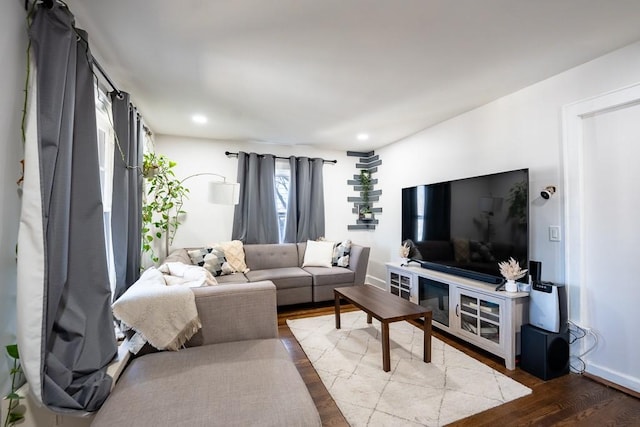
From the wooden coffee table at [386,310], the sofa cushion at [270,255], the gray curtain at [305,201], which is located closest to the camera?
the wooden coffee table at [386,310]

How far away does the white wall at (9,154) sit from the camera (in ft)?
3.50

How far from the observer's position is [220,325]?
173 cm

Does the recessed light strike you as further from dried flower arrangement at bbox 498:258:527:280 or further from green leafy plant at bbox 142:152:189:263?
dried flower arrangement at bbox 498:258:527:280

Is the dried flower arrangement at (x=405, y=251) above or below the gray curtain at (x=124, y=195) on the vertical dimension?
below

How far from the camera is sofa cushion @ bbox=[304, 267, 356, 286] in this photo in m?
3.76

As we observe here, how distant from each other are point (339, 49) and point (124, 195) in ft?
6.38

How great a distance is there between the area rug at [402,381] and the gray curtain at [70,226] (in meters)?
1.44

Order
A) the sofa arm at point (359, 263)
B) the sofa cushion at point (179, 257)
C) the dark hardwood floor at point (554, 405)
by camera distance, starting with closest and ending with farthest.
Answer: the dark hardwood floor at point (554, 405) → the sofa cushion at point (179, 257) → the sofa arm at point (359, 263)

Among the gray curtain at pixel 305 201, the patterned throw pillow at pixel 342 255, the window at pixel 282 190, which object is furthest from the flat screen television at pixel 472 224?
the window at pixel 282 190

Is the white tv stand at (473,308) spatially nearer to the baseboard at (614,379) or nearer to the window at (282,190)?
the baseboard at (614,379)

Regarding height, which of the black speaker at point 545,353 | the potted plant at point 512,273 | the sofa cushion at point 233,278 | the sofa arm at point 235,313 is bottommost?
the black speaker at point 545,353

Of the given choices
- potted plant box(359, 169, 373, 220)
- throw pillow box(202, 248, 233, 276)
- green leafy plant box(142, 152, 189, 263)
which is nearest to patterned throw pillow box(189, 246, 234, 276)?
throw pillow box(202, 248, 233, 276)

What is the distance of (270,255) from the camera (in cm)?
418

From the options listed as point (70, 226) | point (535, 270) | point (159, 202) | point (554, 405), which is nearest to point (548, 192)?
point (535, 270)
